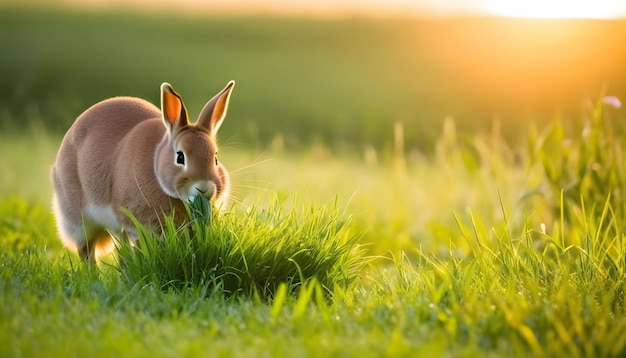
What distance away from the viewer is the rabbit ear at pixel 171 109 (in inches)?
169

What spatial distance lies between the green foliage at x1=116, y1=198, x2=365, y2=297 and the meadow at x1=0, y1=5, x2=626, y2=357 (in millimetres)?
16

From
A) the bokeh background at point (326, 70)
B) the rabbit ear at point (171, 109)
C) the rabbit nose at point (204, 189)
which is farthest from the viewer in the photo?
the bokeh background at point (326, 70)

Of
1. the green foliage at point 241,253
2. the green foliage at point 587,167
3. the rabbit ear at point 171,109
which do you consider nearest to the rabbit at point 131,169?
the rabbit ear at point 171,109

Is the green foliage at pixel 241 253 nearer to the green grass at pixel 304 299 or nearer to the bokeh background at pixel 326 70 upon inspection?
the green grass at pixel 304 299

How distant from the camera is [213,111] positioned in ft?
14.4

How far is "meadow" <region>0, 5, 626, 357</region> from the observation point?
11.3 ft

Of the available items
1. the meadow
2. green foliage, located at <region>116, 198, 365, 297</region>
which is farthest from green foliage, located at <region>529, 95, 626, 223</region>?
green foliage, located at <region>116, 198, 365, 297</region>

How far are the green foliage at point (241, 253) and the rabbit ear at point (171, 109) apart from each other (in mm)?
427

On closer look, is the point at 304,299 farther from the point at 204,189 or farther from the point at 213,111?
the point at 213,111

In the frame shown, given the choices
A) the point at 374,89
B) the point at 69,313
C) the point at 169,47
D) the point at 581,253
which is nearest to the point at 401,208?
the point at 581,253

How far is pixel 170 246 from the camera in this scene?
4.16m

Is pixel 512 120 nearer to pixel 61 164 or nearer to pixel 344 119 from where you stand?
pixel 344 119

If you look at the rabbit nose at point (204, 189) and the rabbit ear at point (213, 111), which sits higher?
the rabbit ear at point (213, 111)

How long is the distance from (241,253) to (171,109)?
32.5 inches
